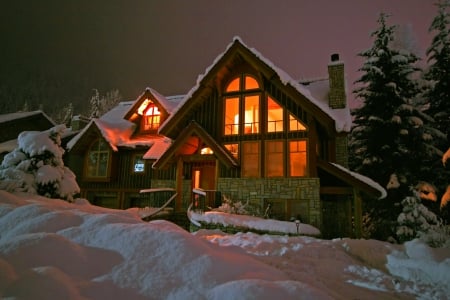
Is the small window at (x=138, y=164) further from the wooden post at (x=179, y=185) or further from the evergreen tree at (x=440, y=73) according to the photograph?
the evergreen tree at (x=440, y=73)

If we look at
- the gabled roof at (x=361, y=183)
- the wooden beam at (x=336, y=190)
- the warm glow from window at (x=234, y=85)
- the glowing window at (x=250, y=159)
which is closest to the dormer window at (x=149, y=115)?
the warm glow from window at (x=234, y=85)

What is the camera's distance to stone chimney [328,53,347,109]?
1516 cm

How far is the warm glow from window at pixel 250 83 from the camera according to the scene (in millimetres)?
14855

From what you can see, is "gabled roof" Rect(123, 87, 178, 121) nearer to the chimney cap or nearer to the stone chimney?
the stone chimney

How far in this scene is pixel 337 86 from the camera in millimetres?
15297

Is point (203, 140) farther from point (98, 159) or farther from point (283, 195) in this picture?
point (98, 159)

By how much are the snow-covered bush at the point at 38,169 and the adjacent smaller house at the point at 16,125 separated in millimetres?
13136

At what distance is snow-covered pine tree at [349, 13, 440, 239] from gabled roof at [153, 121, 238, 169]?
8.29 m

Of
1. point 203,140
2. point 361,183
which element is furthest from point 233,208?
point 361,183

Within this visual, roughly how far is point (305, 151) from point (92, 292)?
11.9m

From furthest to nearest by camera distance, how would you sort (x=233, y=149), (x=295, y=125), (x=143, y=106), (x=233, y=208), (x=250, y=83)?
(x=143, y=106) → (x=250, y=83) → (x=233, y=149) → (x=295, y=125) → (x=233, y=208)

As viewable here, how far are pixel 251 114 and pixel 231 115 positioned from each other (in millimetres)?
1186

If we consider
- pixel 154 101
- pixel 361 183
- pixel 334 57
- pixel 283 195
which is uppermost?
pixel 334 57

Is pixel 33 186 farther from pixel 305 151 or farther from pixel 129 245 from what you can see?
pixel 305 151
